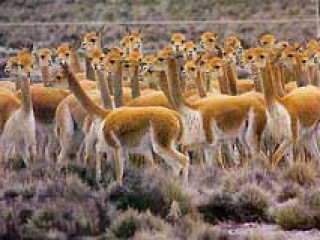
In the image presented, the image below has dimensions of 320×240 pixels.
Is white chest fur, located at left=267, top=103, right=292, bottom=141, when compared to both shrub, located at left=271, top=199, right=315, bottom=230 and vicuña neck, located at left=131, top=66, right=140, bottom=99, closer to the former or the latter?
shrub, located at left=271, top=199, right=315, bottom=230

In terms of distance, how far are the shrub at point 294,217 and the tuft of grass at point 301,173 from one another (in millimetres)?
237

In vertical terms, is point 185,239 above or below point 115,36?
below

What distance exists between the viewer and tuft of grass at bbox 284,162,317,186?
221 inches

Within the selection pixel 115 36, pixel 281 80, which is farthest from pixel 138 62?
pixel 281 80

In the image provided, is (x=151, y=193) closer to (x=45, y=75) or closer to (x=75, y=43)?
(x=45, y=75)

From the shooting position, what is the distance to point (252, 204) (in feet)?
17.8

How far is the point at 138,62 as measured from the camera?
570cm

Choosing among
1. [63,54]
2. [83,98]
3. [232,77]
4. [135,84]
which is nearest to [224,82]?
[232,77]

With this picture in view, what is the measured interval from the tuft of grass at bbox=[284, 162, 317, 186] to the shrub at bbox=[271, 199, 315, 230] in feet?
0.78

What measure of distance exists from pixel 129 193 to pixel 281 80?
1035 millimetres

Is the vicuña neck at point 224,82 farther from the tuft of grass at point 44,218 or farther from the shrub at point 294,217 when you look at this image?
the tuft of grass at point 44,218

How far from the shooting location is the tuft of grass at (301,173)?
18.4 ft

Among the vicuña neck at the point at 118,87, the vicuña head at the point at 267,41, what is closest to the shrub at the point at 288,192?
the vicuña head at the point at 267,41

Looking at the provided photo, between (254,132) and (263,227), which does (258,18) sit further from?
(263,227)
